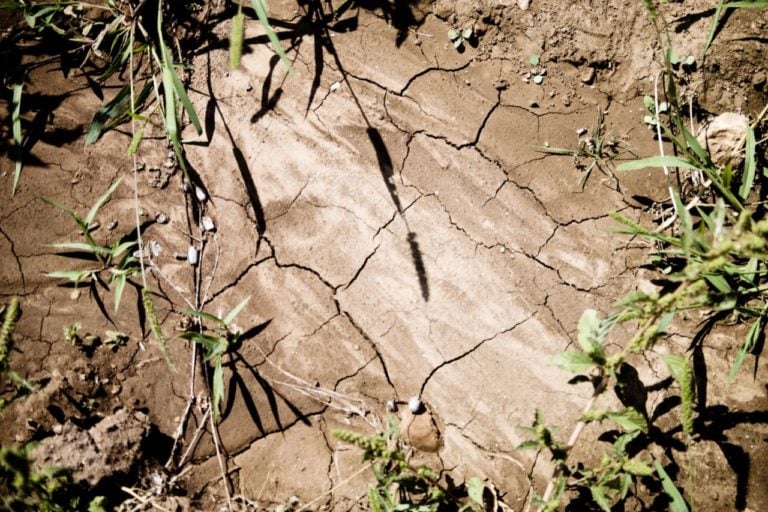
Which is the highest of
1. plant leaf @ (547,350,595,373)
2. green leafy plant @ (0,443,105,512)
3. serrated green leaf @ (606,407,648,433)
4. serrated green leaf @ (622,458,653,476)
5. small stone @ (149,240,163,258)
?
plant leaf @ (547,350,595,373)

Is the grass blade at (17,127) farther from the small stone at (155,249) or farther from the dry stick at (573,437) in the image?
the dry stick at (573,437)

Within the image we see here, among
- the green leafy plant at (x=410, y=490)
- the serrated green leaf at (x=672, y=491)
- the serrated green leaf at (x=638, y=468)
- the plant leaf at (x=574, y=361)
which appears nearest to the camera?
the serrated green leaf at (x=638, y=468)

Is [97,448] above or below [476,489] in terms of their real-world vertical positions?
below

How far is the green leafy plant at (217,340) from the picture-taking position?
7.57 feet

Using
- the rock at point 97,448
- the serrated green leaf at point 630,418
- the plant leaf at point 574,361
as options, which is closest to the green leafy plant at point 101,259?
the rock at point 97,448

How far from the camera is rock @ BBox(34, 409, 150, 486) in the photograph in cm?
223

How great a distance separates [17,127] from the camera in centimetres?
254

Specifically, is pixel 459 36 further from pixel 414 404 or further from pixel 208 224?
pixel 414 404

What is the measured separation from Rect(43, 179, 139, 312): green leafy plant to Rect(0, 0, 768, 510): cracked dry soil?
8cm

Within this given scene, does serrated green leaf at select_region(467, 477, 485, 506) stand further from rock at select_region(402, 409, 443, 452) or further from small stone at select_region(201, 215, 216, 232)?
small stone at select_region(201, 215, 216, 232)

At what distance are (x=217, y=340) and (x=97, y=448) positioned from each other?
74 cm

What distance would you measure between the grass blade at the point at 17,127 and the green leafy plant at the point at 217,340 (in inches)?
49.3

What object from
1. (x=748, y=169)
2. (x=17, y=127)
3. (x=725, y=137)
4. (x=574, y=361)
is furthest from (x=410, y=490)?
(x=17, y=127)

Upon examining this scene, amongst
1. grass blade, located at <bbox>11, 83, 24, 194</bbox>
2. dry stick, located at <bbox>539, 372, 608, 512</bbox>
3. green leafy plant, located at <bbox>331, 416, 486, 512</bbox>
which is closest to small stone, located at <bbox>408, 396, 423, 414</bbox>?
green leafy plant, located at <bbox>331, 416, 486, 512</bbox>
